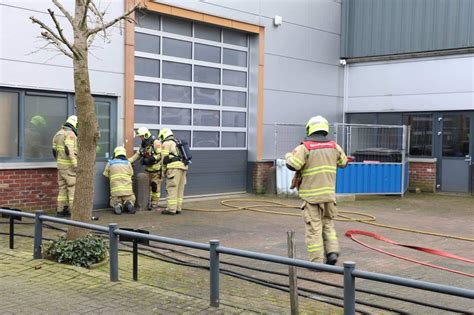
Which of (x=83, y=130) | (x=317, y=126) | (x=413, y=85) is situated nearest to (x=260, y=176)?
(x=413, y=85)

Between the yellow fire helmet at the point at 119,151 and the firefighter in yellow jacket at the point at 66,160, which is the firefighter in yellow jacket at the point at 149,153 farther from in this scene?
the firefighter in yellow jacket at the point at 66,160

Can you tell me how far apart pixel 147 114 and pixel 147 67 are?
108 centimetres

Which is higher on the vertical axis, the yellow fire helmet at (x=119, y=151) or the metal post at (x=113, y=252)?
the yellow fire helmet at (x=119, y=151)

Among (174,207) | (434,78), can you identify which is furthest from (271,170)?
(434,78)

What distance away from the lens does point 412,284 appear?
3814mm

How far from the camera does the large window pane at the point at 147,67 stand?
13.2m

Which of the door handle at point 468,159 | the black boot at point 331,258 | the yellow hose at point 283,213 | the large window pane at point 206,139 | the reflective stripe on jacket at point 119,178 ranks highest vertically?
the large window pane at point 206,139

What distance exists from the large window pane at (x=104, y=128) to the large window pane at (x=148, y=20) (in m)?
2.13

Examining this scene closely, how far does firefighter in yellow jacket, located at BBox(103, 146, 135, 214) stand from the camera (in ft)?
38.6

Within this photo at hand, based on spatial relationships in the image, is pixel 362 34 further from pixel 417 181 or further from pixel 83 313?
pixel 83 313

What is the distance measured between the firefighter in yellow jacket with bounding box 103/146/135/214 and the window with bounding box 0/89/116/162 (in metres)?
1.20

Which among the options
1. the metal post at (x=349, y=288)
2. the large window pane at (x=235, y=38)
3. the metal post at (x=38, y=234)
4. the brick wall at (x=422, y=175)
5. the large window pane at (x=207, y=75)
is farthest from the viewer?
the brick wall at (x=422, y=175)

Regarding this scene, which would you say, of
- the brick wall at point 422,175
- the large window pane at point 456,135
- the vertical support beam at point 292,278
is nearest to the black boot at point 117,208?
the vertical support beam at point 292,278

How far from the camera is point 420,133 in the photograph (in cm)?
1728
